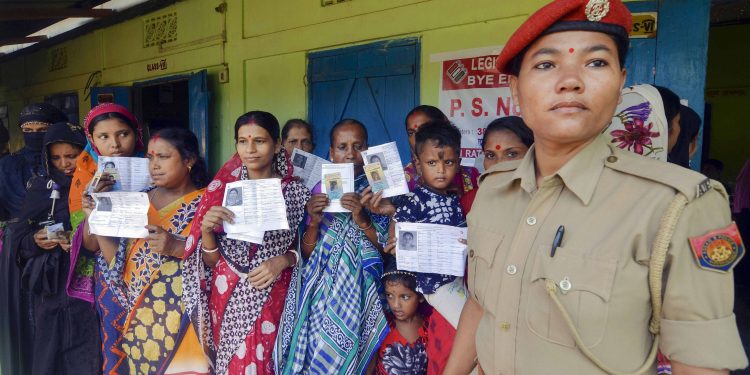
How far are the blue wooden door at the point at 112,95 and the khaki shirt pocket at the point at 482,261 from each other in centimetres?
793

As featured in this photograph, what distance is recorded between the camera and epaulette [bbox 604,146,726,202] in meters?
1.01

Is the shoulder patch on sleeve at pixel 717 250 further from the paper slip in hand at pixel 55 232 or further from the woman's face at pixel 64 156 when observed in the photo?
the woman's face at pixel 64 156

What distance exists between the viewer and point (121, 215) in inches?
97.3

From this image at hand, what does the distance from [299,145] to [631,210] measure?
327 centimetres

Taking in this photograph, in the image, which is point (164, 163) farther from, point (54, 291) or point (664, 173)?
point (664, 173)

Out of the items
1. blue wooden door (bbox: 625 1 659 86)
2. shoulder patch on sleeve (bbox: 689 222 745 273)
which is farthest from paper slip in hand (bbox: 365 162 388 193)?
blue wooden door (bbox: 625 1 659 86)

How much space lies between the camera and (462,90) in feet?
13.9

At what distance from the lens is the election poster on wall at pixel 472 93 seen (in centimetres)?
401

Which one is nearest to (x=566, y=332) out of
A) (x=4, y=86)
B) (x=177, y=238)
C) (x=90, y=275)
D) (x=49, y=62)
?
(x=177, y=238)

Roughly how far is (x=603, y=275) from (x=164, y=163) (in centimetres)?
230

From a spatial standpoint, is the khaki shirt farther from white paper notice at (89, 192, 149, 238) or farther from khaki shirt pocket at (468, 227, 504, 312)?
white paper notice at (89, 192, 149, 238)

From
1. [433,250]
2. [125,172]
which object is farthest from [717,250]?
[125,172]

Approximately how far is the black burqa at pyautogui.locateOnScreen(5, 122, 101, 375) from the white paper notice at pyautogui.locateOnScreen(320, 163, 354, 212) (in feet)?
5.83

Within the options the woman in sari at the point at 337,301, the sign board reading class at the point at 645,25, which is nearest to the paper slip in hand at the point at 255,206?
the woman in sari at the point at 337,301
